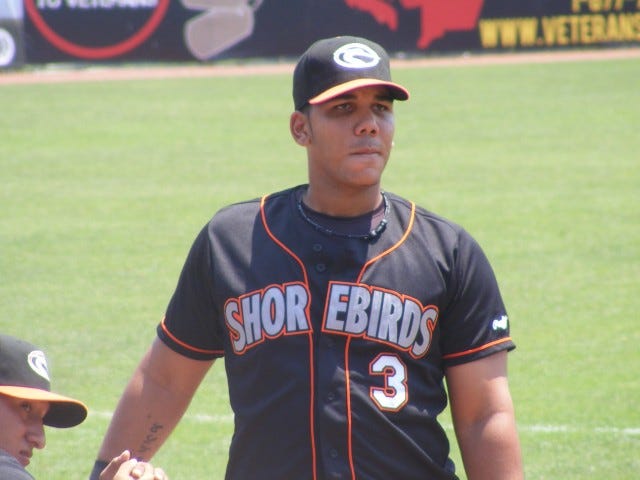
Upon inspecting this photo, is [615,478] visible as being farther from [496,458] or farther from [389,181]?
[389,181]

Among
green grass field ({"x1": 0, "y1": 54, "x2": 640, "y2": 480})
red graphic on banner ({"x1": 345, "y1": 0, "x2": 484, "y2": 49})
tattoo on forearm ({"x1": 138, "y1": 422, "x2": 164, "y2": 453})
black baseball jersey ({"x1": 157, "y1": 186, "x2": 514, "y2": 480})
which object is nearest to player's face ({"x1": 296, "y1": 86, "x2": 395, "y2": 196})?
black baseball jersey ({"x1": 157, "y1": 186, "x2": 514, "y2": 480})

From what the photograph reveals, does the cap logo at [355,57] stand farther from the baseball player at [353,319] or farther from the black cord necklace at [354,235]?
the black cord necklace at [354,235]

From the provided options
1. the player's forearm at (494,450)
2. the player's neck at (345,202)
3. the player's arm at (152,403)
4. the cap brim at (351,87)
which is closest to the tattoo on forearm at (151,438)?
the player's arm at (152,403)

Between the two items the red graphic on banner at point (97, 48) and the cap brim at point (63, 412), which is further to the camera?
the red graphic on banner at point (97, 48)

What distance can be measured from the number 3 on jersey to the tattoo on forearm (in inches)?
26.0

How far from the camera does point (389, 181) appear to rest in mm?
13406

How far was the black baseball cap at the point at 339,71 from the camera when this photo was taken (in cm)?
313

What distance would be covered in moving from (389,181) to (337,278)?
34.0ft

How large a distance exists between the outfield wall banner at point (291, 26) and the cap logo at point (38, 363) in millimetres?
23356

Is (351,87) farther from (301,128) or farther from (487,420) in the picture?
(487,420)

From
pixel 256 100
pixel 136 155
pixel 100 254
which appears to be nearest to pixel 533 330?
pixel 100 254

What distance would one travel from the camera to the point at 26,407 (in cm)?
306

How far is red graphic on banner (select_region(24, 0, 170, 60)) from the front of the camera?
25.9 meters

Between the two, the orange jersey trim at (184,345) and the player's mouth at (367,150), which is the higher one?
the player's mouth at (367,150)
